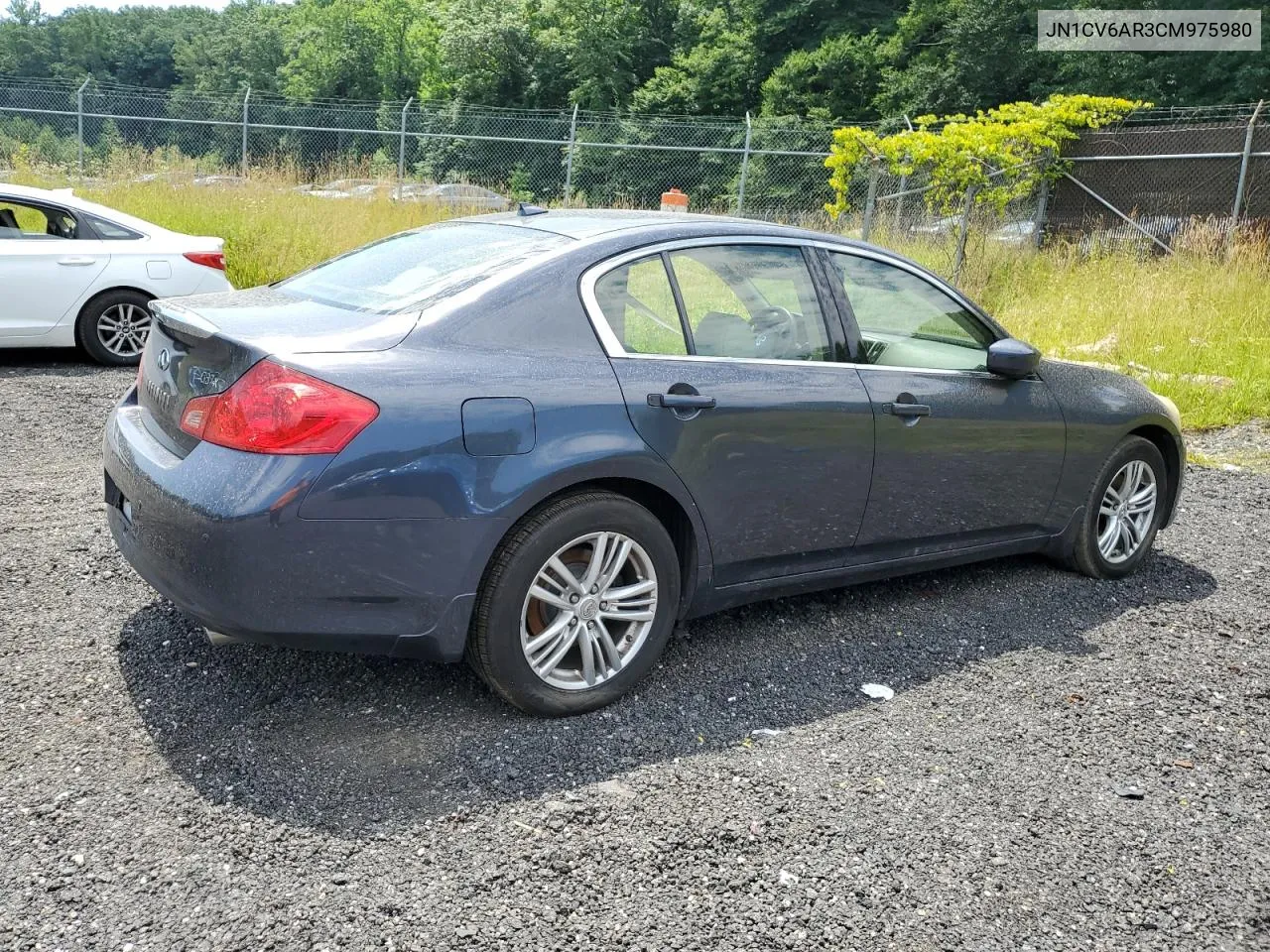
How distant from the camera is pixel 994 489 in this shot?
4629 mm

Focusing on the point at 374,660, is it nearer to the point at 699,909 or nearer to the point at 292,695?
the point at 292,695

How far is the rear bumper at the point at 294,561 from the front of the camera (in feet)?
9.91

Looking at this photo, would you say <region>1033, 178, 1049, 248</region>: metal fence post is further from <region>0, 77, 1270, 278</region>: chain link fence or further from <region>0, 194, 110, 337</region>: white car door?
<region>0, 194, 110, 337</region>: white car door

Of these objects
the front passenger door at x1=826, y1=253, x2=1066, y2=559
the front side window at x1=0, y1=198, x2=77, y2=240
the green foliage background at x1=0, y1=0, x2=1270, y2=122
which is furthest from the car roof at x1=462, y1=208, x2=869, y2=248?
the green foliage background at x1=0, y1=0, x2=1270, y2=122

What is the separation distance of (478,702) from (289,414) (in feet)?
3.80

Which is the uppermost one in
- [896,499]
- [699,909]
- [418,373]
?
[418,373]

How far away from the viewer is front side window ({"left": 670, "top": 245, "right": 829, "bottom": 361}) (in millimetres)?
3863

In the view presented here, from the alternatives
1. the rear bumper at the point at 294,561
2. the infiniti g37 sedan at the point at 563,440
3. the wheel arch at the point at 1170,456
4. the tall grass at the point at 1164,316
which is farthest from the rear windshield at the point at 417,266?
the tall grass at the point at 1164,316

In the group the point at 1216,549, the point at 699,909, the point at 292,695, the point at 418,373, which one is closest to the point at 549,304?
the point at 418,373

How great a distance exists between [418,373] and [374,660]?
1.20 metres

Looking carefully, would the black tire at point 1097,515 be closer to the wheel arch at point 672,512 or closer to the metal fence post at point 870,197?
the wheel arch at point 672,512

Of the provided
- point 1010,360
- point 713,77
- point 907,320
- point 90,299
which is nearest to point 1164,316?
point 1010,360

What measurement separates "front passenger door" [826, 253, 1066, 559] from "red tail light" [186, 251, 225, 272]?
261 inches

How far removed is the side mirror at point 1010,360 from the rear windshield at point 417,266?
74.0 inches
